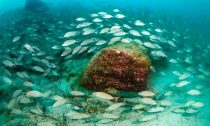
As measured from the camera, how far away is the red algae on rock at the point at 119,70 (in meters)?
8.58

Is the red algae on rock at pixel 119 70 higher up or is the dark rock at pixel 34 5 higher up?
the dark rock at pixel 34 5

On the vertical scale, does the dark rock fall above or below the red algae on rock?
above

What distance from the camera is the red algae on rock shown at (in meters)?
8.58

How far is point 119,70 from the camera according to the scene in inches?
339

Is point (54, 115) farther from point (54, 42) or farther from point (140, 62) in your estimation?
point (54, 42)

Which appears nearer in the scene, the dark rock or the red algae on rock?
the red algae on rock

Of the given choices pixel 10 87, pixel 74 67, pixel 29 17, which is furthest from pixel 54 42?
pixel 29 17

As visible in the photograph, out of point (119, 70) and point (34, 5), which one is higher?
point (34, 5)

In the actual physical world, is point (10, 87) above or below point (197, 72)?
below

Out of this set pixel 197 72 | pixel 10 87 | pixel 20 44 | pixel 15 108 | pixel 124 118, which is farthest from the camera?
pixel 20 44

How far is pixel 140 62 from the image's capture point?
8.59 meters

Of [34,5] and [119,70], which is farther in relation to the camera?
[34,5]

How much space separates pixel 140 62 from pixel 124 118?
1522 millimetres

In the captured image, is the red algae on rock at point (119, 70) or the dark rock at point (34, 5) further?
the dark rock at point (34, 5)
